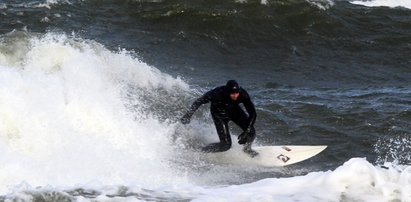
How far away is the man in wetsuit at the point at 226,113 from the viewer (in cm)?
1117

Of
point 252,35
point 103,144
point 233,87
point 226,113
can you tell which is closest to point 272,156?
point 226,113

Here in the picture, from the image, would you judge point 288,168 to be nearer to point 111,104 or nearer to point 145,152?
Result: point 145,152

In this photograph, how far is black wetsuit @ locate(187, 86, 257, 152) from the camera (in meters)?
11.2

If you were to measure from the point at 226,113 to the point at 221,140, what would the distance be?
0.47m

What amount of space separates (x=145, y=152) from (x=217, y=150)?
117cm

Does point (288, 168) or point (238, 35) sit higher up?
point (238, 35)

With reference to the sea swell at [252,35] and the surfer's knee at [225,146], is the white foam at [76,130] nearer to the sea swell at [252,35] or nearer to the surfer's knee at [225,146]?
the surfer's knee at [225,146]

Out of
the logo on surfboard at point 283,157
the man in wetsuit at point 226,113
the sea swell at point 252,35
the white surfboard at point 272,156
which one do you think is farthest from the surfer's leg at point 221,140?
the sea swell at point 252,35

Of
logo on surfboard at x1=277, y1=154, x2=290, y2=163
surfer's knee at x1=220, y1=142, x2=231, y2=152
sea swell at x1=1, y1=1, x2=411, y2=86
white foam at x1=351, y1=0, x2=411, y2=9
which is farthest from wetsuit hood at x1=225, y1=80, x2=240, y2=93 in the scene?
white foam at x1=351, y1=0, x2=411, y2=9

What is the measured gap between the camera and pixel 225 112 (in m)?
11.5

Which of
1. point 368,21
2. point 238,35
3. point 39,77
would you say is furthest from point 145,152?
point 368,21

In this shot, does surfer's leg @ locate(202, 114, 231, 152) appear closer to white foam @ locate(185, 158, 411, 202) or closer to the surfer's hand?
the surfer's hand

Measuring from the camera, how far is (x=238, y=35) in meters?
21.6

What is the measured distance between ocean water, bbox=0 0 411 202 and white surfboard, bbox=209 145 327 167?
15 cm
